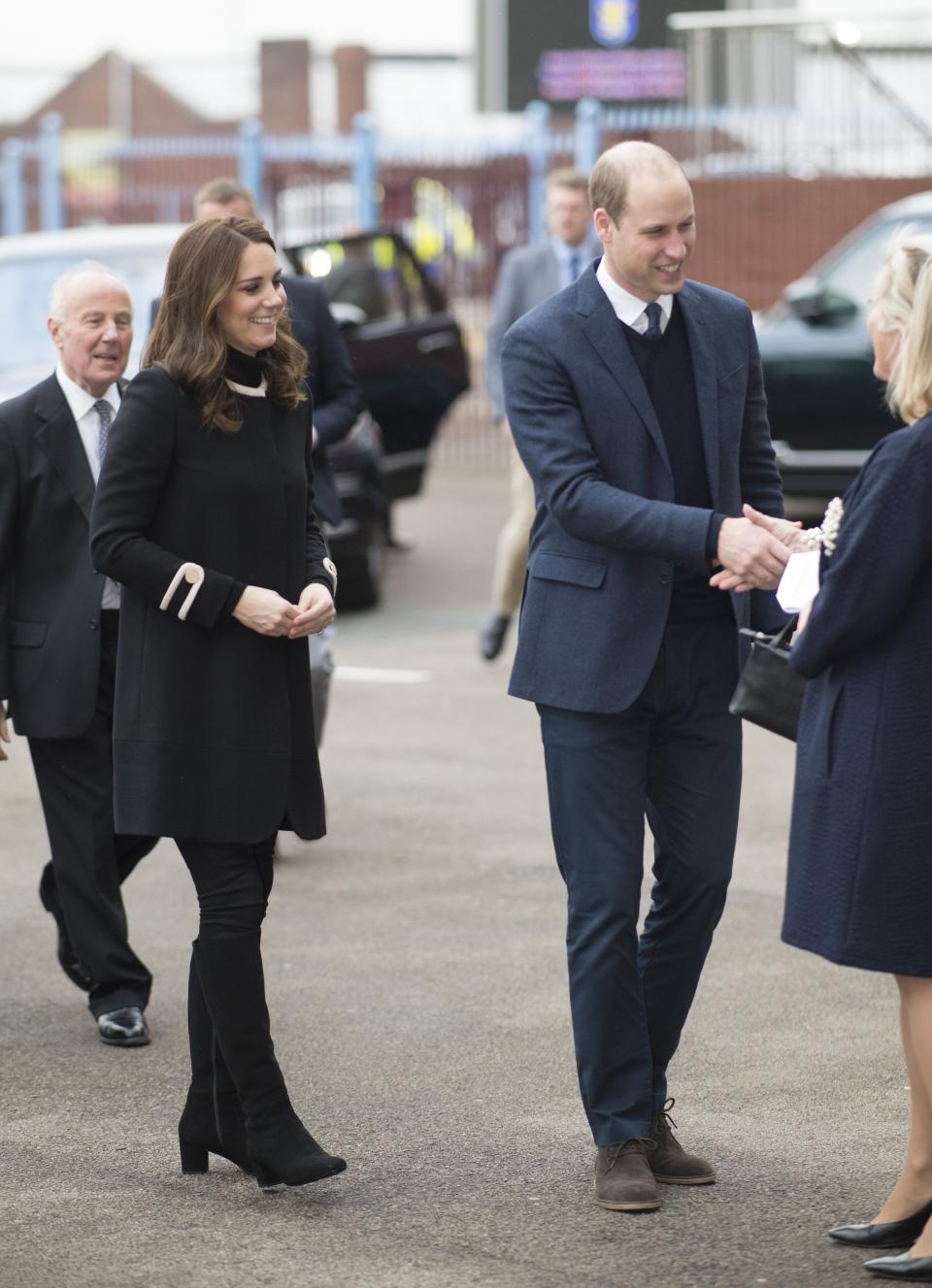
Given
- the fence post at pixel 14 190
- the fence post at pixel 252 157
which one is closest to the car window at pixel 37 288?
the fence post at pixel 252 157

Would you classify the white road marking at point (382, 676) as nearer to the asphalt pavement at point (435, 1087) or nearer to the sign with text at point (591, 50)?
the asphalt pavement at point (435, 1087)

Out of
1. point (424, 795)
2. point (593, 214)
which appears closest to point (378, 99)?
point (424, 795)

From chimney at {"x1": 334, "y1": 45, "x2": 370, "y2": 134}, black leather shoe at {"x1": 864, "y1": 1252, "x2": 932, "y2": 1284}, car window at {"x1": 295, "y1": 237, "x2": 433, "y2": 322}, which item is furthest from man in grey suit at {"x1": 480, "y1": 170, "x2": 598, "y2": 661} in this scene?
chimney at {"x1": 334, "y1": 45, "x2": 370, "y2": 134}

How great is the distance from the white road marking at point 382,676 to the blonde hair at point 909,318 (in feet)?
22.0

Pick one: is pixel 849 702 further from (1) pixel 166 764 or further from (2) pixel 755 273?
(2) pixel 755 273

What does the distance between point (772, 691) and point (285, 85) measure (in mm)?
38499

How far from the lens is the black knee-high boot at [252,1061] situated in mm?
4457

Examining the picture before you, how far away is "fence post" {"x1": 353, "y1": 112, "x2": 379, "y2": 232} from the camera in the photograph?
69.1 ft

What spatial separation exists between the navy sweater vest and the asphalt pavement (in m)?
1.21

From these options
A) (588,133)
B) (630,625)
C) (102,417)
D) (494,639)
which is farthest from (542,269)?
(588,133)

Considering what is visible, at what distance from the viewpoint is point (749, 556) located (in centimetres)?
420

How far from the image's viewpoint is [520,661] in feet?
14.9

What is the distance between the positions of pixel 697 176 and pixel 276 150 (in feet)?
16.6

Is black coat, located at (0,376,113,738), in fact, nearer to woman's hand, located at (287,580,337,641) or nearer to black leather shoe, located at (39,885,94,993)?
black leather shoe, located at (39,885,94,993)
